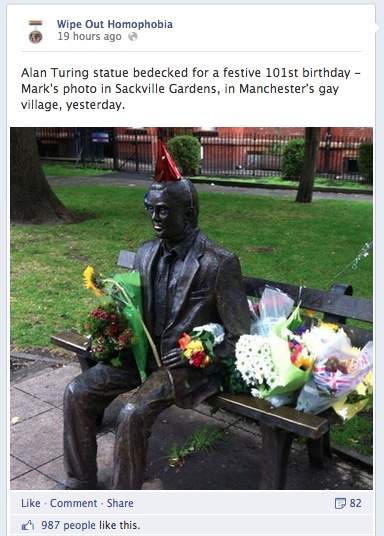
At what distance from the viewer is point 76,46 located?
9.37ft

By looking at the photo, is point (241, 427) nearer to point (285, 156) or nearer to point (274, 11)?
point (274, 11)

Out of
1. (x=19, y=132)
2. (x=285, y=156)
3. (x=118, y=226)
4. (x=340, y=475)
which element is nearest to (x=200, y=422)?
(x=340, y=475)

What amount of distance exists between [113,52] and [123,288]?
3.78 feet

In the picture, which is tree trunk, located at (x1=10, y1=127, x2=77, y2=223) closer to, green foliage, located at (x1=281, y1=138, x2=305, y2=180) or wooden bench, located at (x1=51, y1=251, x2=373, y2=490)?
wooden bench, located at (x1=51, y1=251, x2=373, y2=490)

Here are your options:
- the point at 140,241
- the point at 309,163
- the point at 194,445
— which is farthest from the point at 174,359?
the point at 309,163

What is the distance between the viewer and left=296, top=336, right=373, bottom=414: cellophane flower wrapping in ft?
8.79

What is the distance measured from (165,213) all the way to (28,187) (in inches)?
266

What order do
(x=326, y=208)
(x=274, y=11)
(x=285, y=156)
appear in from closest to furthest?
(x=274, y=11)
(x=326, y=208)
(x=285, y=156)

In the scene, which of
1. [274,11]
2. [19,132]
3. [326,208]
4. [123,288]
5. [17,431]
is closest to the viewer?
[274,11]

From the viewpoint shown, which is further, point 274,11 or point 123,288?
point 123,288

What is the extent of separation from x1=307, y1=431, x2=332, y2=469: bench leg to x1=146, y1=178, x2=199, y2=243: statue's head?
1351 mm

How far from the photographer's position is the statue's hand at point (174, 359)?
2.94 meters
